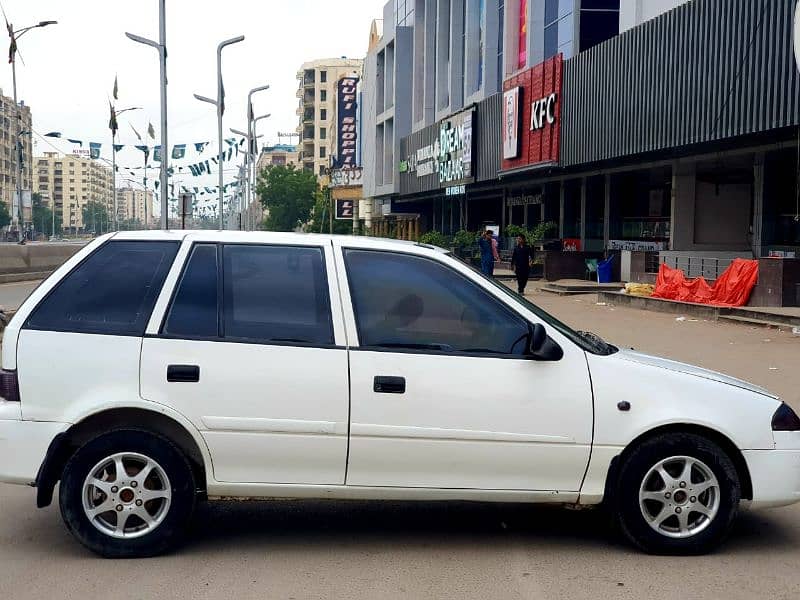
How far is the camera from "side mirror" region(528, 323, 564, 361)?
5.25 metres

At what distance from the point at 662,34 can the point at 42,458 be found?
2292 centimetres

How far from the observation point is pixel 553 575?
17.0ft

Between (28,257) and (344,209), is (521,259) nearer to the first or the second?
(28,257)

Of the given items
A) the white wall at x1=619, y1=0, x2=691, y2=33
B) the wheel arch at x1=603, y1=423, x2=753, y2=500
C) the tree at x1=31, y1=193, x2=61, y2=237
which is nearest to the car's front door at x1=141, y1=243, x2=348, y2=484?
the wheel arch at x1=603, y1=423, x2=753, y2=500

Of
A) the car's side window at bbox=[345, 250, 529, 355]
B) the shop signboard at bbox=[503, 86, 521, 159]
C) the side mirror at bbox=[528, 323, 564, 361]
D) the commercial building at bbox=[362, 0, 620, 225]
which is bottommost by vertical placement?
the side mirror at bbox=[528, 323, 564, 361]

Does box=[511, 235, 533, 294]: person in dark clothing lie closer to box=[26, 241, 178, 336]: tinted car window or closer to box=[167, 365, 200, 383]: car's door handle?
box=[26, 241, 178, 336]: tinted car window

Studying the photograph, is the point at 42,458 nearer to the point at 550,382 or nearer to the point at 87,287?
the point at 87,287

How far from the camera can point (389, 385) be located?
17.2ft

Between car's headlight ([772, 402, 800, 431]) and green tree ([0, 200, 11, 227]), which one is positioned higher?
green tree ([0, 200, 11, 227])

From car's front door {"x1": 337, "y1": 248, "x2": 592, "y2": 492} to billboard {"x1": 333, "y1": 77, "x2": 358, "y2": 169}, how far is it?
7941 centimetres

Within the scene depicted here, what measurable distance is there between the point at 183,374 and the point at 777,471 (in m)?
3.20

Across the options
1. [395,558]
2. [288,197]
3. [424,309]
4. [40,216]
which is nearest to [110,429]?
[395,558]

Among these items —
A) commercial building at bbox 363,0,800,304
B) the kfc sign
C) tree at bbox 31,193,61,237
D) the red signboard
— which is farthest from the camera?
tree at bbox 31,193,61,237

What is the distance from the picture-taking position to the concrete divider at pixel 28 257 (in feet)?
112
